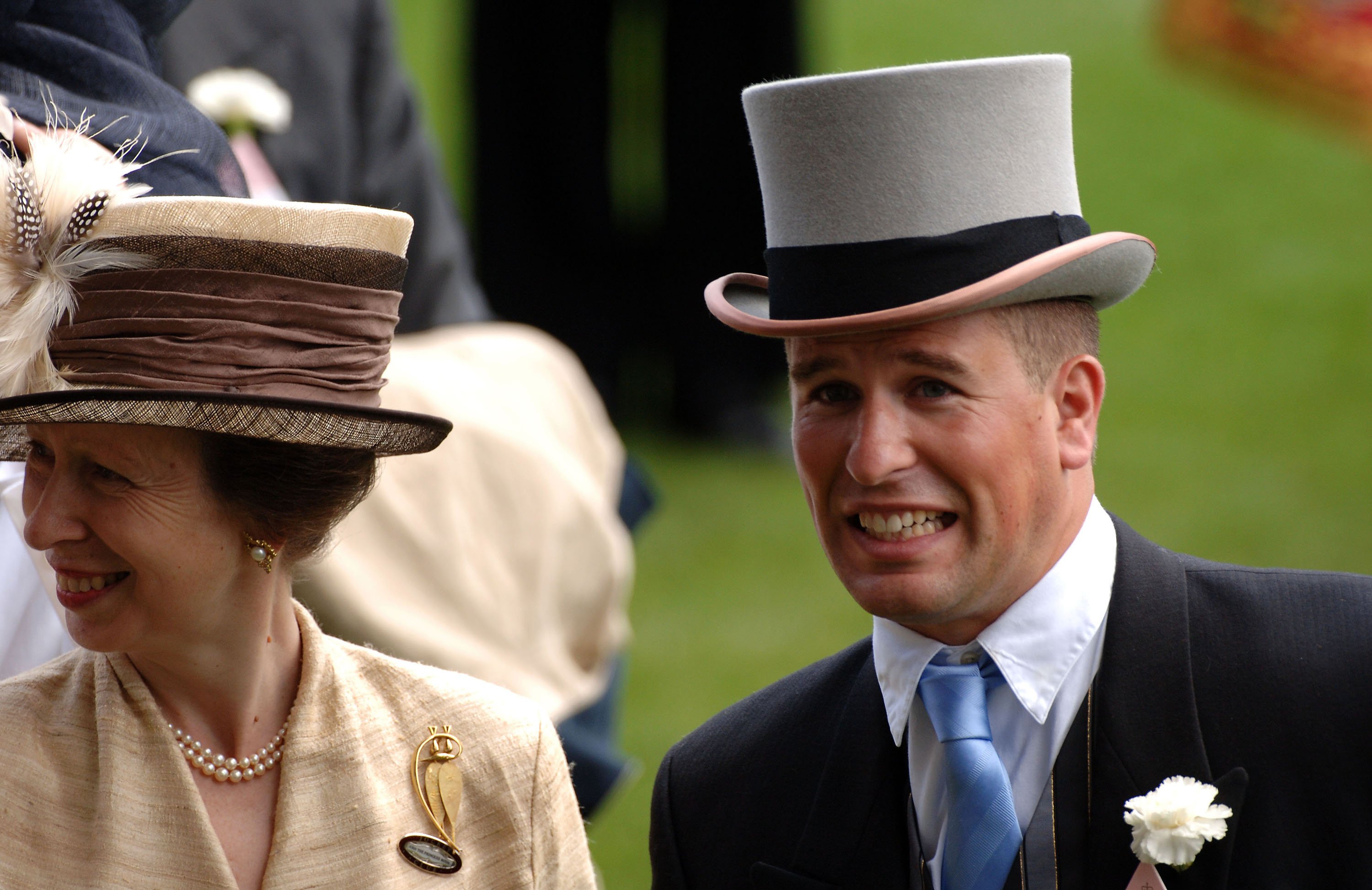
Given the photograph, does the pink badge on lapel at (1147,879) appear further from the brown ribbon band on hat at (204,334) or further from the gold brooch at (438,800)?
the brown ribbon band on hat at (204,334)

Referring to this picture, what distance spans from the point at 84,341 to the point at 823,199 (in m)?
1.14

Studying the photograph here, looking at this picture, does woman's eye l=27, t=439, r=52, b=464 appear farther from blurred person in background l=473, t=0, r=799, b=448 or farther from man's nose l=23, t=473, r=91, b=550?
blurred person in background l=473, t=0, r=799, b=448

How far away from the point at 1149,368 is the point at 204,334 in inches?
432

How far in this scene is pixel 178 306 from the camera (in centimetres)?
255

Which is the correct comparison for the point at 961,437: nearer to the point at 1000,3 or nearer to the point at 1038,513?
the point at 1038,513

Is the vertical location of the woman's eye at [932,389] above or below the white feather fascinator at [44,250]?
below

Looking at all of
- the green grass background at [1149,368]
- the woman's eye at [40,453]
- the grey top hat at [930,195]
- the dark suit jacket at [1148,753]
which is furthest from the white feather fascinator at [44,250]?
the green grass background at [1149,368]

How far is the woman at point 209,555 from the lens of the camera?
256 centimetres

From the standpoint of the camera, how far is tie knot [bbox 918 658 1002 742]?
2.71m

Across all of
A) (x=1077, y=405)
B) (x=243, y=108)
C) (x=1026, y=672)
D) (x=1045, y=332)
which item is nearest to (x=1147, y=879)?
(x=1026, y=672)

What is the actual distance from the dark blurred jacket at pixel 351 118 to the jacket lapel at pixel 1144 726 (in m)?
2.80

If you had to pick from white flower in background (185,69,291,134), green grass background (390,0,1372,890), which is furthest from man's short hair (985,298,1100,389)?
green grass background (390,0,1372,890)

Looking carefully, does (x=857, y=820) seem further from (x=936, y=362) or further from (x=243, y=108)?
(x=243, y=108)

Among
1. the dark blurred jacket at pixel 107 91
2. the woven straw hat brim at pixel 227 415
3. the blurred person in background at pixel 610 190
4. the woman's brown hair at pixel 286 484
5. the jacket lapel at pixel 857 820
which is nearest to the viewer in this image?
the woven straw hat brim at pixel 227 415
